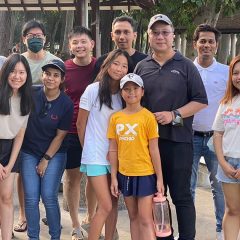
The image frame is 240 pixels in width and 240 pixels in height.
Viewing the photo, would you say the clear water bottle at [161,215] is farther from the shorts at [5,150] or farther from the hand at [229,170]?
the shorts at [5,150]

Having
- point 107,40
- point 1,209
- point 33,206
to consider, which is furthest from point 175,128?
point 107,40

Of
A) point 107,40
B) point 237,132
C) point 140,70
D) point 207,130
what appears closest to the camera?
point 237,132

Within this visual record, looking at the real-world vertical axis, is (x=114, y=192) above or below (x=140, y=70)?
below

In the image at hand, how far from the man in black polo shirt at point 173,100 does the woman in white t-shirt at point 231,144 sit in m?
0.21

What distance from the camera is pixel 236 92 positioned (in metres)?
3.69

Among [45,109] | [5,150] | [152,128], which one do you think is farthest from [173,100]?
[5,150]

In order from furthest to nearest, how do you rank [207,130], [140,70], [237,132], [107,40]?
[107,40], [207,130], [140,70], [237,132]

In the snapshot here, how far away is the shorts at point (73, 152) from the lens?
173 inches

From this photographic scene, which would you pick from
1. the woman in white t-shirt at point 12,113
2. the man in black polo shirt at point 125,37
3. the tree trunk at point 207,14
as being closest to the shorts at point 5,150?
the woman in white t-shirt at point 12,113

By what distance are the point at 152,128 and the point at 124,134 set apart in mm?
221

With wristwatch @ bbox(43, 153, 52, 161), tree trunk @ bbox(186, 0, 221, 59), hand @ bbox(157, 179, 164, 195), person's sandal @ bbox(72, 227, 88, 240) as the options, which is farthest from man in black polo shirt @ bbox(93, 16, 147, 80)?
tree trunk @ bbox(186, 0, 221, 59)

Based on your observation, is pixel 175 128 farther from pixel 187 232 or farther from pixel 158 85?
pixel 187 232

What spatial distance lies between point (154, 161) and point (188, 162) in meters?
0.35

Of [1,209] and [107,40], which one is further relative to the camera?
[107,40]
